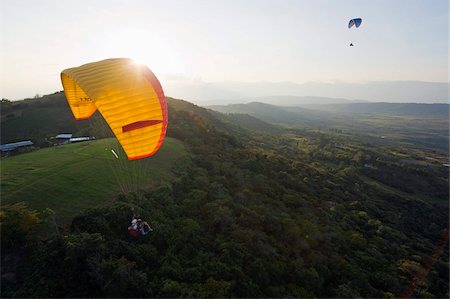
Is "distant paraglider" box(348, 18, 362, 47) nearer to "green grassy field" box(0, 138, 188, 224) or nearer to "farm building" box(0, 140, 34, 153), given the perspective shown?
"green grassy field" box(0, 138, 188, 224)

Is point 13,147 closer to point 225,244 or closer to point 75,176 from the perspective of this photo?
point 75,176

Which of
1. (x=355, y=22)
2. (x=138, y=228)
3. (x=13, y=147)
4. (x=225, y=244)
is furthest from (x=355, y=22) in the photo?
(x=13, y=147)

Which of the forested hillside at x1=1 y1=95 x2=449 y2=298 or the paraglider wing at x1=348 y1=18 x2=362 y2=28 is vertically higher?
the paraglider wing at x1=348 y1=18 x2=362 y2=28

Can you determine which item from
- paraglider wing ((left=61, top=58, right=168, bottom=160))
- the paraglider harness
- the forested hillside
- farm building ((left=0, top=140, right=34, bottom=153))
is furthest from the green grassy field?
farm building ((left=0, top=140, right=34, bottom=153))

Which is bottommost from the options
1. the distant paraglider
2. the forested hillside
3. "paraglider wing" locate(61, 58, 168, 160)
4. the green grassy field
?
the forested hillside

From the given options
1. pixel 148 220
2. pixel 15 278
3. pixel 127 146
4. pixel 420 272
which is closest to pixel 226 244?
pixel 148 220

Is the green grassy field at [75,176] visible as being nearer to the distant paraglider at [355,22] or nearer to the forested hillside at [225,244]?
the forested hillside at [225,244]
